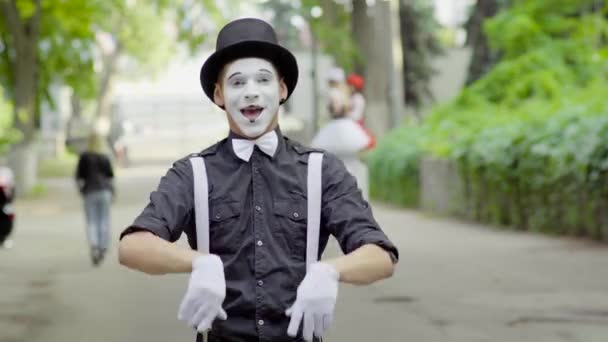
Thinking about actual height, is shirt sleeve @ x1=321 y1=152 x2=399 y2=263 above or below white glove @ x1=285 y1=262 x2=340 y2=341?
above

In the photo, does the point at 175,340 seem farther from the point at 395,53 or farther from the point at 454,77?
the point at 454,77

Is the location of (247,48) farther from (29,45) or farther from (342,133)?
(29,45)

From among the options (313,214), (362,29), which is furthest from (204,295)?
(362,29)

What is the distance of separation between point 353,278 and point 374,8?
29791 mm

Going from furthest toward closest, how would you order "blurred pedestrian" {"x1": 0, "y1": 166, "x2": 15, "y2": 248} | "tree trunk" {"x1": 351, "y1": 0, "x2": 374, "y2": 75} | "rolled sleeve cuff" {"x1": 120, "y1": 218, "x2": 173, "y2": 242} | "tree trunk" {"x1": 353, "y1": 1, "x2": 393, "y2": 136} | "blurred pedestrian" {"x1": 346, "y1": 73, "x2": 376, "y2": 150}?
1. "tree trunk" {"x1": 351, "y1": 0, "x2": 374, "y2": 75}
2. "tree trunk" {"x1": 353, "y1": 1, "x2": 393, "y2": 136}
3. "blurred pedestrian" {"x1": 0, "y1": 166, "x2": 15, "y2": 248}
4. "blurred pedestrian" {"x1": 346, "y1": 73, "x2": 376, "y2": 150}
5. "rolled sleeve cuff" {"x1": 120, "y1": 218, "x2": 173, "y2": 242}

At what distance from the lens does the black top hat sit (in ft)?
11.7

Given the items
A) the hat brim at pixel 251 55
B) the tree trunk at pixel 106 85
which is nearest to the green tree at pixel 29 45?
the tree trunk at pixel 106 85

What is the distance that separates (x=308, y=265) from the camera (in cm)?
355

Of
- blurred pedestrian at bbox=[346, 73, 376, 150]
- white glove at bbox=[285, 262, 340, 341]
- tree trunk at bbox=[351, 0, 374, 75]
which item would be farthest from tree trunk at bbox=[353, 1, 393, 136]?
white glove at bbox=[285, 262, 340, 341]

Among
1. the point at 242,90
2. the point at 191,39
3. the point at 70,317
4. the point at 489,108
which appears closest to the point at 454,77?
the point at 191,39

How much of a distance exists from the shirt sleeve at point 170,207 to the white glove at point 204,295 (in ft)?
0.78

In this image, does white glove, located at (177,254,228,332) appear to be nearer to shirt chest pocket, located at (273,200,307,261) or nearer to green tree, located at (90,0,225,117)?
shirt chest pocket, located at (273,200,307,261)

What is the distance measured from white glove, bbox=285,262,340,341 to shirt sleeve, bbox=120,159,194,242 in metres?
0.43

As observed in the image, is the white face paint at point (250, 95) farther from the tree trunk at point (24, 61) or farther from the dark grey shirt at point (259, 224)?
the tree trunk at point (24, 61)
